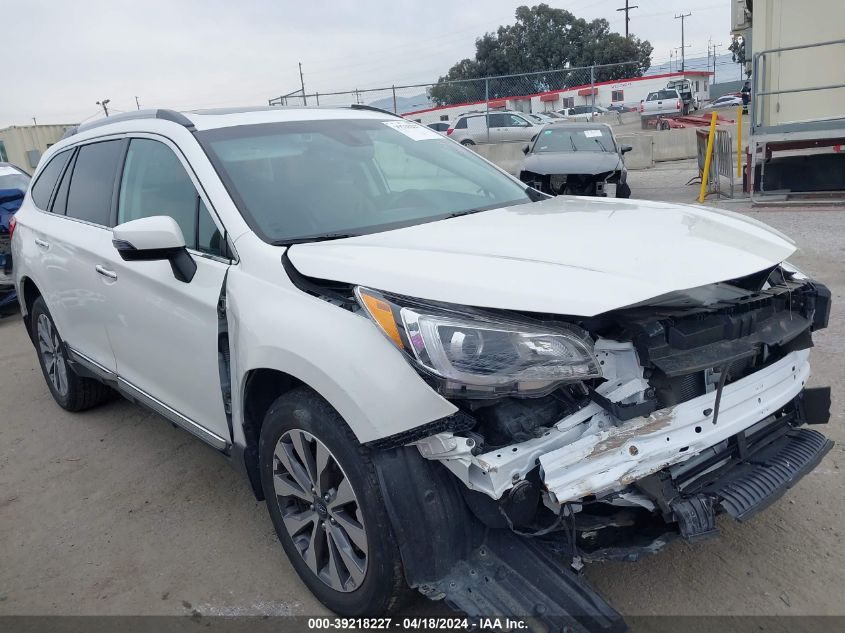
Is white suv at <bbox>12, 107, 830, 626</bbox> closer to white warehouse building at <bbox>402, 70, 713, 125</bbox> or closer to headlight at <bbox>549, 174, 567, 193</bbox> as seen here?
headlight at <bbox>549, 174, 567, 193</bbox>

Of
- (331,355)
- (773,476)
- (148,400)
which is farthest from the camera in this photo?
(148,400)

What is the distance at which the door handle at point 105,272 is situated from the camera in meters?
3.43

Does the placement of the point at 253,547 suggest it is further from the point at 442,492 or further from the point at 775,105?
the point at 775,105

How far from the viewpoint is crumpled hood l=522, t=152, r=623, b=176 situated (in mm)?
11109

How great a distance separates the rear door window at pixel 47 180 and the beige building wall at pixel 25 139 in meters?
27.4

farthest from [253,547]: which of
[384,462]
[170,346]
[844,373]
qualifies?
[844,373]

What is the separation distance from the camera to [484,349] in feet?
6.70

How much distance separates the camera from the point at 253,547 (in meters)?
3.12

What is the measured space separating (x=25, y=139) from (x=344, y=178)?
101ft

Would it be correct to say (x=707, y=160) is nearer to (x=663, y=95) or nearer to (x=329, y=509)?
(x=329, y=509)

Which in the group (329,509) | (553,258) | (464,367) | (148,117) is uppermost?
(148,117)

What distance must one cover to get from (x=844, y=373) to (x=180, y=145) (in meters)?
4.02

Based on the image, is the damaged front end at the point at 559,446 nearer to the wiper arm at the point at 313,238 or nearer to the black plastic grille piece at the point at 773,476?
the black plastic grille piece at the point at 773,476

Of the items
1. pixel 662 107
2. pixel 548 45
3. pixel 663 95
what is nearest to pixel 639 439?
pixel 662 107
